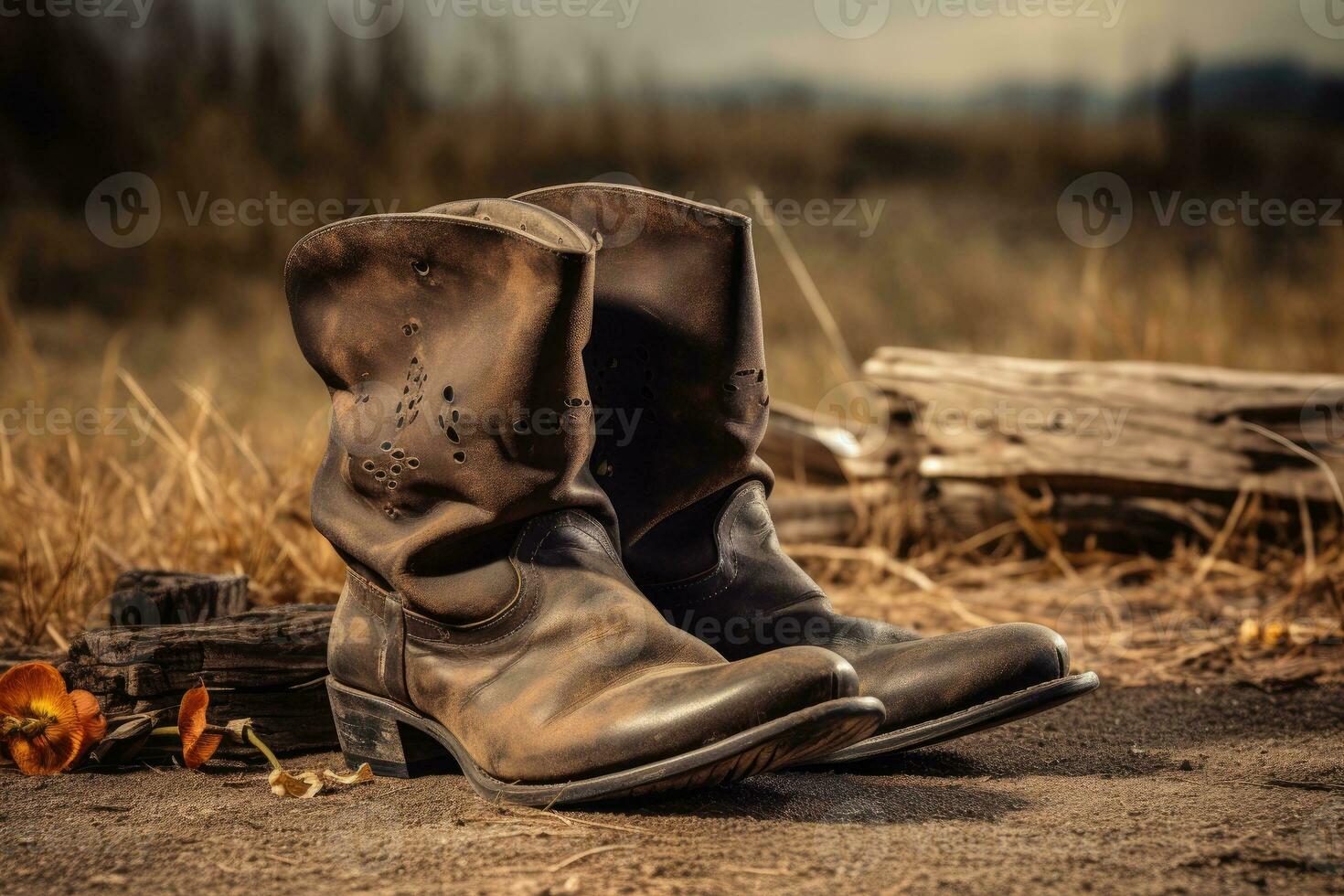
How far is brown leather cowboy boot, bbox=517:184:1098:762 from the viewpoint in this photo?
4.21 feet

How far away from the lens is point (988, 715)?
1131 millimetres

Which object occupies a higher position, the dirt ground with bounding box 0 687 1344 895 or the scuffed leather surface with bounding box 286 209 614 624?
the scuffed leather surface with bounding box 286 209 614 624

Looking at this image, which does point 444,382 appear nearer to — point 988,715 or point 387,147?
point 988,715

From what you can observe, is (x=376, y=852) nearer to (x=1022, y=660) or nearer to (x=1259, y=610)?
(x=1022, y=660)

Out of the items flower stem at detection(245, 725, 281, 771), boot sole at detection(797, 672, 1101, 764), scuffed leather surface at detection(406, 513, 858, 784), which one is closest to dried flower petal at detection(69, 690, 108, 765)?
flower stem at detection(245, 725, 281, 771)

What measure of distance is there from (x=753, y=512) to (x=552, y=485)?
31 centimetres

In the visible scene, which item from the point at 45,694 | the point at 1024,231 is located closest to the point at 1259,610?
the point at 45,694

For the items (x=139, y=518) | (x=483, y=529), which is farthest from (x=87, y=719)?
(x=139, y=518)

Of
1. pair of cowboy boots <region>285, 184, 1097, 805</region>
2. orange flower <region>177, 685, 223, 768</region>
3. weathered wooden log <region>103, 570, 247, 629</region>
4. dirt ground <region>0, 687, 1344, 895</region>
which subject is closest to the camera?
dirt ground <region>0, 687, 1344, 895</region>

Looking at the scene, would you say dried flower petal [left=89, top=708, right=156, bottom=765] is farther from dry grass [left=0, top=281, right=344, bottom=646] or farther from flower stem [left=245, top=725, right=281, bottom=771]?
dry grass [left=0, top=281, right=344, bottom=646]

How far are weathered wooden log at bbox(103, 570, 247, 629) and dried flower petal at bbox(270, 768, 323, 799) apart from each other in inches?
16.6

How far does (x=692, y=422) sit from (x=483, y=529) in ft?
0.98

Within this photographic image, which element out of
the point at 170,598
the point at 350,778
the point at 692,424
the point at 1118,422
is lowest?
the point at 350,778

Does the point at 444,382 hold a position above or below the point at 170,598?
above
